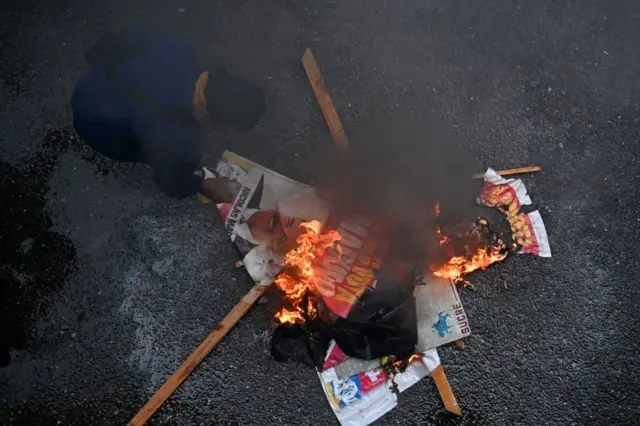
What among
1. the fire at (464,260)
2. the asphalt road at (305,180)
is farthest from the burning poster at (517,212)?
the fire at (464,260)

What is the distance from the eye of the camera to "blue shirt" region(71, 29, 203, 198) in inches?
122

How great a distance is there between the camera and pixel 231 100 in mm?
3051

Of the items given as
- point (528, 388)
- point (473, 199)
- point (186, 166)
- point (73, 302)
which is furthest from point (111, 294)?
point (528, 388)

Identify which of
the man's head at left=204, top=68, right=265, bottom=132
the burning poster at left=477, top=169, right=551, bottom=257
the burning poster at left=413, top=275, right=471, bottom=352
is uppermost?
the man's head at left=204, top=68, right=265, bottom=132

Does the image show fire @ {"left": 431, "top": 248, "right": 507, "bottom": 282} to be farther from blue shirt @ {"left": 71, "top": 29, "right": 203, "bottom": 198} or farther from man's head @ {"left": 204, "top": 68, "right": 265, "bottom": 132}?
blue shirt @ {"left": 71, "top": 29, "right": 203, "bottom": 198}

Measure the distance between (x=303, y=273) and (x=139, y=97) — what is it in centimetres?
164

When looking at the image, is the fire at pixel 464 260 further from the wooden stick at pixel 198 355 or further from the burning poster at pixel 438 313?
the wooden stick at pixel 198 355

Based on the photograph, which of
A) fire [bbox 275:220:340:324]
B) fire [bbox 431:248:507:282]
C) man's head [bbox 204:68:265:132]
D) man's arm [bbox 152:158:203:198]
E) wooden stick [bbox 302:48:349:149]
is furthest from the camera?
wooden stick [bbox 302:48:349:149]

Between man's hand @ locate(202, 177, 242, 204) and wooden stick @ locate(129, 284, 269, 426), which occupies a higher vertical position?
man's hand @ locate(202, 177, 242, 204)

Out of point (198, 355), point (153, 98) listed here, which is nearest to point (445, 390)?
point (198, 355)

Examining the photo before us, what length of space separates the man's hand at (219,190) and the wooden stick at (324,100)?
87cm

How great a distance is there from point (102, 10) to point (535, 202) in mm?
3745

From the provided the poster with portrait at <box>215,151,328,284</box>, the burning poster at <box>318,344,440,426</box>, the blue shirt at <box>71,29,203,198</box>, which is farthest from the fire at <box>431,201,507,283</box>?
the blue shirt at <box>71,29,203,198</box>

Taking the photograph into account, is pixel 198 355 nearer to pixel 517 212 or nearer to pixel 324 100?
pixel 324 100
